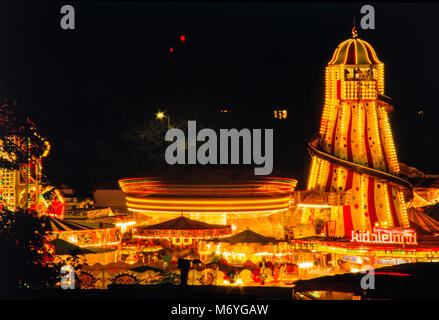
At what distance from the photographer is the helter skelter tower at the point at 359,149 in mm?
24344

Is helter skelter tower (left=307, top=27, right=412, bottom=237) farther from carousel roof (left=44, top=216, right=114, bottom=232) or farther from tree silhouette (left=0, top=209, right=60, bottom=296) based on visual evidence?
tree silhouette (left=0, top=209, right=60, bottom=296)

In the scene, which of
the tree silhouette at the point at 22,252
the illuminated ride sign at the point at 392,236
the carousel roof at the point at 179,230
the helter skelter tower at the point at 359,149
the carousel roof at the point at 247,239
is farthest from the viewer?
the carousel roof at the point at 179,230

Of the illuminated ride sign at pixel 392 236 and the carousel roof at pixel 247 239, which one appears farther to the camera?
the carousel roof at pixel 247 239

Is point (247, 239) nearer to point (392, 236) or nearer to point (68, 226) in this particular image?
point (392, 236)

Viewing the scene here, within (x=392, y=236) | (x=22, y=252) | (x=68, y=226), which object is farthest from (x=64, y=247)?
(x=22, y=252)

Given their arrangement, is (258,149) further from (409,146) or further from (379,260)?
(379,260)

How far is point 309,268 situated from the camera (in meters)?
23.1

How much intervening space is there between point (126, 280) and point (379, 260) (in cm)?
768

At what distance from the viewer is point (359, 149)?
24688 mm

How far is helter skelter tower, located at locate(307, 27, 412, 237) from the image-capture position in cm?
2434

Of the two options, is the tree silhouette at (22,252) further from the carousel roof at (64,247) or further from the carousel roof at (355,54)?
the carousel roof at (355,54)

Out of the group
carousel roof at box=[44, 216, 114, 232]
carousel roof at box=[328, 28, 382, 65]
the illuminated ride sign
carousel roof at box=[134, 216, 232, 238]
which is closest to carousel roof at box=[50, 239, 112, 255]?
carousel roof at box=[44, 216, 114, 232]

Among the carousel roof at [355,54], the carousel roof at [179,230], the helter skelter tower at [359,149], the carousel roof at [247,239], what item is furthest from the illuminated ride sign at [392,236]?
the carousel roof at [355,54]
